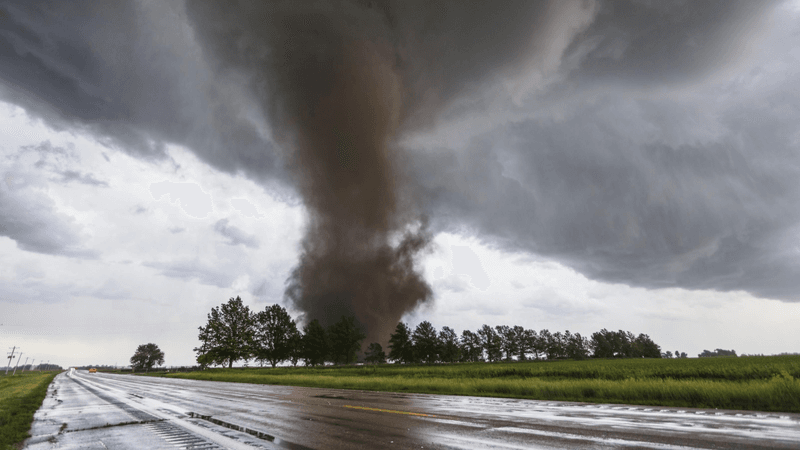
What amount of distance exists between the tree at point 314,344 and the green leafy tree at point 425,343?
104 feet

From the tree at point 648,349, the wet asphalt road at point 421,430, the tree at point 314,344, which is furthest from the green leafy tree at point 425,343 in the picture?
the tree at point 648,349

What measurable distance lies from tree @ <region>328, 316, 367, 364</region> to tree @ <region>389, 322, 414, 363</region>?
38.2 feet

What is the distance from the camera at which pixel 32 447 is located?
840cm

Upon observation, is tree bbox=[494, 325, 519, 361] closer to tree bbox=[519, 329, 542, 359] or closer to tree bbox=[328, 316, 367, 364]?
tree bbox=[519, 329, 542, 359]

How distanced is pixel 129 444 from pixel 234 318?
89.8 m

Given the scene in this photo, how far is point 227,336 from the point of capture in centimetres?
8525

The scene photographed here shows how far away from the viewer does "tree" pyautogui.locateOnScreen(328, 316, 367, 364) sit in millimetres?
110562

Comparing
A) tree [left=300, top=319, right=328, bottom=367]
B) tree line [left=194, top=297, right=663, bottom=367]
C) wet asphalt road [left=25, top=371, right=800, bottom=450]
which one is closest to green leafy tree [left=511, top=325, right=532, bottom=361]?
tree line [left=194, top=297, right=663, bottom=367]

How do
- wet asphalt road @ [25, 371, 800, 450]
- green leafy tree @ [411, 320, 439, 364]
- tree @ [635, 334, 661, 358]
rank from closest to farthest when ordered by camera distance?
1. wet asphalt road @ [25, 371, 800, 450]
2. green leafy tree @ [411, 320, 439, 364]
3. tree @ [635, 334, 661, 358]

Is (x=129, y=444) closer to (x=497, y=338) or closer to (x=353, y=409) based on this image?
(x=353, y=409)

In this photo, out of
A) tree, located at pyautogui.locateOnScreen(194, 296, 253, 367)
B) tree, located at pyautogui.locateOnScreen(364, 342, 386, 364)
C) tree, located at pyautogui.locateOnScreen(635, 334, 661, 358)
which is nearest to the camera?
tree, located at pyautogui.locateOnScreen(194, 296, 253, 367)

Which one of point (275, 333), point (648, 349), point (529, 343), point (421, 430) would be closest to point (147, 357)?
point (275, 333)

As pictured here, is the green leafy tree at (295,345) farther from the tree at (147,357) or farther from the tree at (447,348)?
the tree at (147,357)

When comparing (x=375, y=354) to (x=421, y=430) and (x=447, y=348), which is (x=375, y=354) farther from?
(x=421, y=430)
